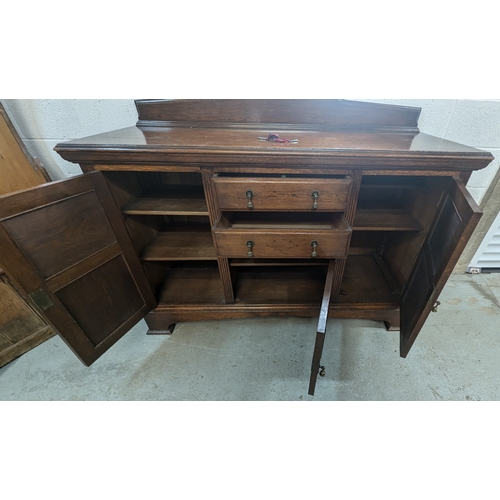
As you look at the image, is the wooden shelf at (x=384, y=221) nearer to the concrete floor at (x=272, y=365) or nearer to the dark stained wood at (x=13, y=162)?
the concrete floor at (x=272, y=365)

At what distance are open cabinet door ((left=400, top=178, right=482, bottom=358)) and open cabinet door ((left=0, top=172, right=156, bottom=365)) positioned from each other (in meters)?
1.21

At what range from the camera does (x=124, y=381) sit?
42.7 inches

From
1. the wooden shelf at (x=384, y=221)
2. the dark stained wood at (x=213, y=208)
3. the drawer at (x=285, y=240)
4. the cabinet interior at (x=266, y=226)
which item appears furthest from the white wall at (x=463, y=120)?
the dark stained wood at (x=213, y=208)

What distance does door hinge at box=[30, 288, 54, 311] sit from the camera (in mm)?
739

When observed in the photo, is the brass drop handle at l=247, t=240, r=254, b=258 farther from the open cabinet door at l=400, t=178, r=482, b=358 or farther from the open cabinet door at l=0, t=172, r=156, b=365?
the open cabinet door at l=400, t=178, r=482, b=358

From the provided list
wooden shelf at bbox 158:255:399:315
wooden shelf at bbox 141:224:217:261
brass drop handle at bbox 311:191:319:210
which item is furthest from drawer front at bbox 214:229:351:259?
wooden shelf at bbox 158:255:399:315

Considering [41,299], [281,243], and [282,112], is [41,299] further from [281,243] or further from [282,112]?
[282,112]

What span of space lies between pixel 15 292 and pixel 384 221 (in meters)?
1.78

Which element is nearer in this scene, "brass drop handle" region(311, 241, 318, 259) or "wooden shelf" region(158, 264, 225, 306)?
"brass drop handle" region(311, 241, 318, 259)

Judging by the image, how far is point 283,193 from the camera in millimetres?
808

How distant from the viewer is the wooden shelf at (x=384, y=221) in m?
0.99

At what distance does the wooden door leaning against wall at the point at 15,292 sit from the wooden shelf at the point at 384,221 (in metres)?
1.56

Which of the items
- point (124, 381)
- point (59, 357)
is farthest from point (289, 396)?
point (59, 357)

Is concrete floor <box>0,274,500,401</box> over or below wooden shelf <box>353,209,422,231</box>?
below
